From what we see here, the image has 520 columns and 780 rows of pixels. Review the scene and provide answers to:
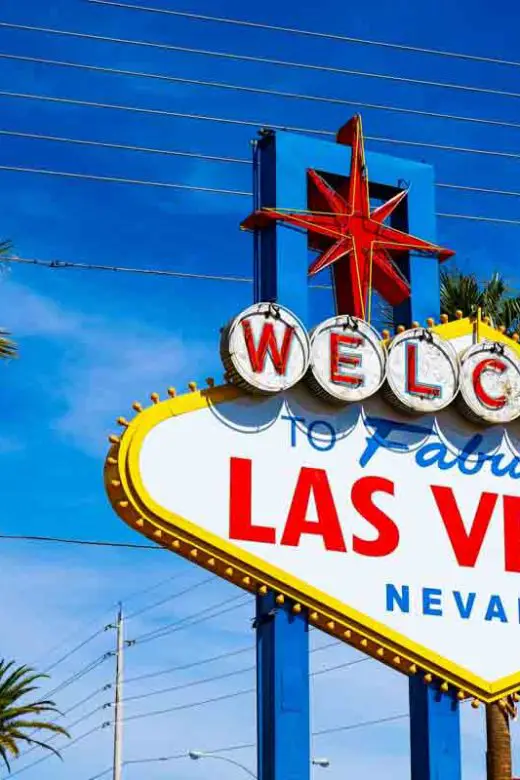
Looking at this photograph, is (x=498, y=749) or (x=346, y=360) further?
(x=498, y=749)

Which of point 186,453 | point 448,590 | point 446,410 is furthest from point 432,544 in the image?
point 186,453

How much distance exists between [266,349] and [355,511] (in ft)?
7.46

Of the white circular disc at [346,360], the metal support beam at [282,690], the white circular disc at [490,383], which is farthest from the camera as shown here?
the white circular disc at [490,383]

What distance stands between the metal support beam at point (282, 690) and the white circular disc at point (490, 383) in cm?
380

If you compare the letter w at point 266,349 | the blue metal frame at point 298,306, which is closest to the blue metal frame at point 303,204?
the blue metal frame at point 298,306

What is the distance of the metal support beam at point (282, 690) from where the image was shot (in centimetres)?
1655

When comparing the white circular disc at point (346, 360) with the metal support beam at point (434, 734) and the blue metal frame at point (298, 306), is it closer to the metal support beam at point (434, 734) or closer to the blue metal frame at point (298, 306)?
the blue metal frame at point (298, 306)

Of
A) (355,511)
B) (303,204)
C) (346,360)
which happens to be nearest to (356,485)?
(355,511)

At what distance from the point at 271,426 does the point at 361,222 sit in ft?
11.1

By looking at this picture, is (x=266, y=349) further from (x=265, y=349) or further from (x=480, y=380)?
(x=480, y=380)

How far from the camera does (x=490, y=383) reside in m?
19.2

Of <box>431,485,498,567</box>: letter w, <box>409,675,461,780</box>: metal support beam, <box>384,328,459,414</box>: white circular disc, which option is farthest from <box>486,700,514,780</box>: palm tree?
<box>384,328,459,414</box>: white circular disc

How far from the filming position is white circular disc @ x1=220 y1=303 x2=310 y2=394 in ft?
57.4

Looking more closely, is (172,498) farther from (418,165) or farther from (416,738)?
(418,165)
